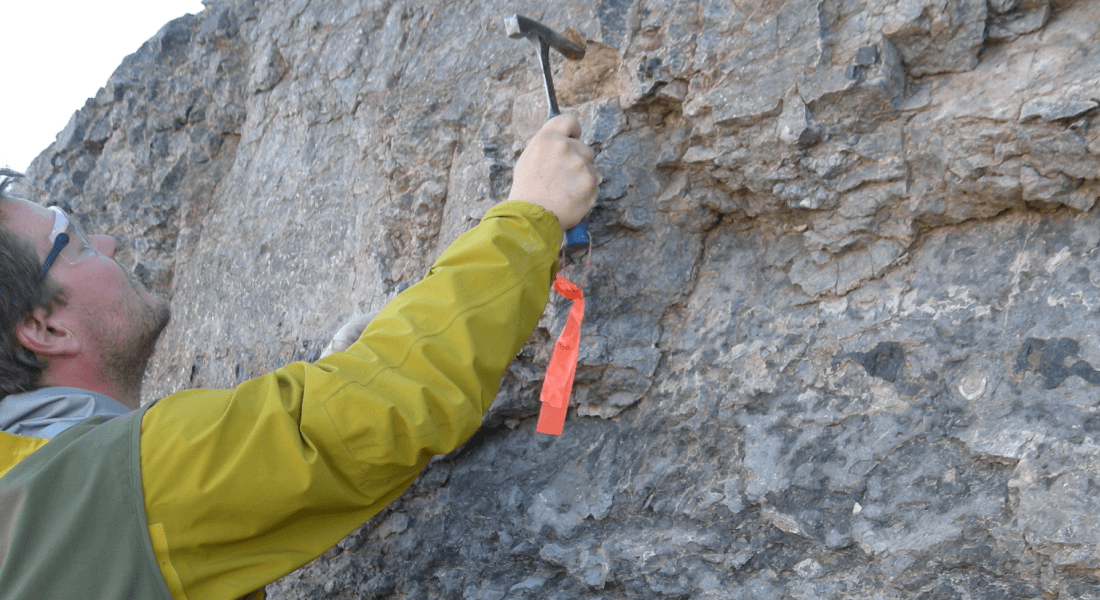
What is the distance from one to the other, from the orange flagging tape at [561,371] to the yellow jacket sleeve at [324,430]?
29cm

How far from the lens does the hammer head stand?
5.00ft

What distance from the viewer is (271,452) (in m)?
1.20

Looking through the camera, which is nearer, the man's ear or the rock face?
the rock face

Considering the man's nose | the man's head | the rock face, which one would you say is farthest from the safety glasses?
the rock face

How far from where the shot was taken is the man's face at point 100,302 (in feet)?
5.21

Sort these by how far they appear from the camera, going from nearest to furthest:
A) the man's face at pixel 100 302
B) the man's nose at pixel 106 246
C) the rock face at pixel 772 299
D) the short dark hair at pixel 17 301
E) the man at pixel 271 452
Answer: the man at pixel 271 452 < the rock face at pixel 772 299 < the short dark hair at pixel 17 301 < the man's face at pixel 100 302 < the man's nose at pixel 106 246

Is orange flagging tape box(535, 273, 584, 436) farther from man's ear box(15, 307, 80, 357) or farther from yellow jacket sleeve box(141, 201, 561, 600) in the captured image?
man's ear box(15, 307, 80, 357)

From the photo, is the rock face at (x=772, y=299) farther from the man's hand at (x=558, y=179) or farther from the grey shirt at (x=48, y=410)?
the grey shirt at (x=48, y=410)

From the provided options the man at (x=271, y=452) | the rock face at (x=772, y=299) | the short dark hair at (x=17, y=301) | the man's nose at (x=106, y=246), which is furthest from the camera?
the man's nose at (x=106, y=246)

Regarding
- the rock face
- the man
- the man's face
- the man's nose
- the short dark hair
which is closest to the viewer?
the man

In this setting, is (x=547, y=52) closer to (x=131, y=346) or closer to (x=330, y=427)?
(x=330, y=427)

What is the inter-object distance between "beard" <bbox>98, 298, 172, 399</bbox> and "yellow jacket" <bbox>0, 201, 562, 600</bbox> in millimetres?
381

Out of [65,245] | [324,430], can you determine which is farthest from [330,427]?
[65,245]

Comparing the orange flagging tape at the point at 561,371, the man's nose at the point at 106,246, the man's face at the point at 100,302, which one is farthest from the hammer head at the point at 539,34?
the man's nose at the point at 106,246
